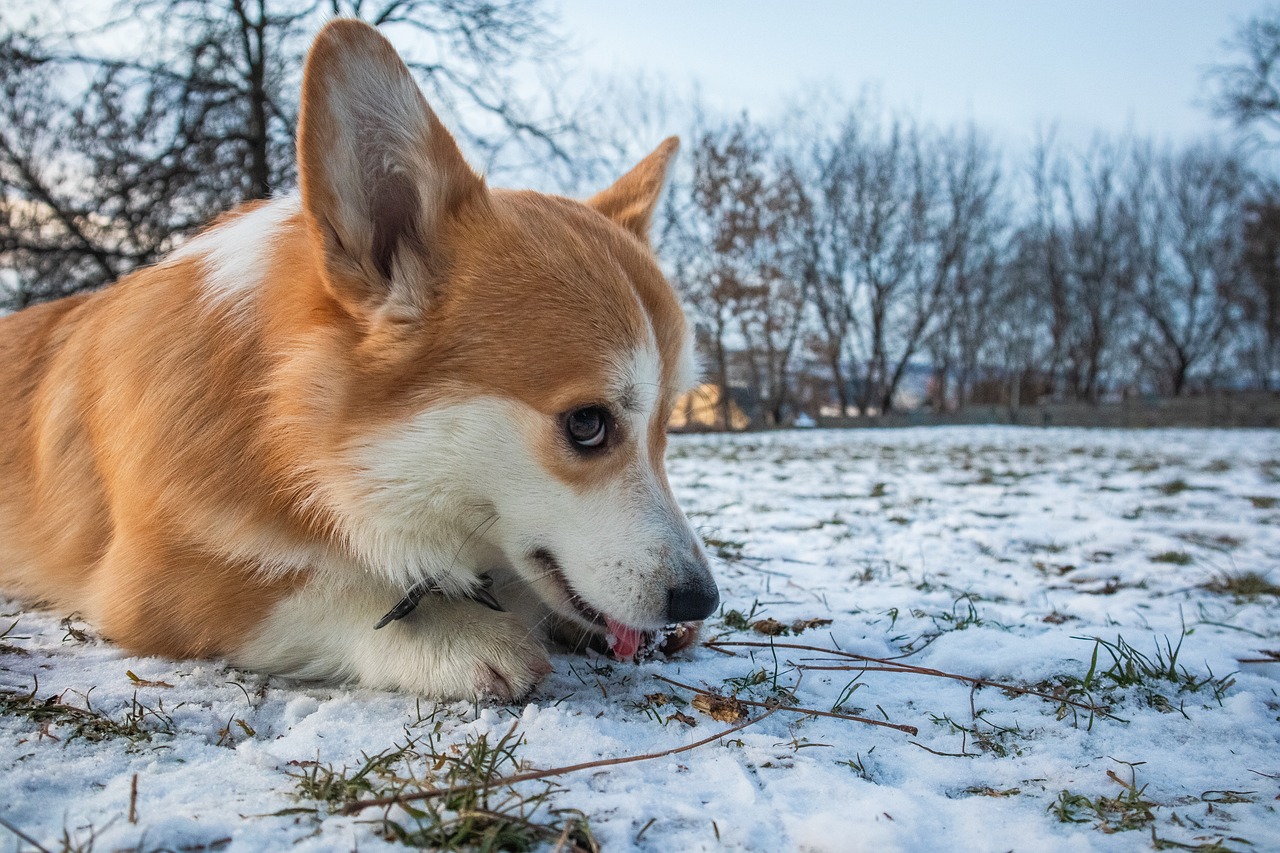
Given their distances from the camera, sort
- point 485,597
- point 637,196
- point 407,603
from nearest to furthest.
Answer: point 407,603 → point 485,597 → point 637,196

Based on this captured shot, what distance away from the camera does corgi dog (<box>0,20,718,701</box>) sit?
172 centimetres

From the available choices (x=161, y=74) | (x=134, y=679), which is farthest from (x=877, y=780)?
(x=161, y=74)

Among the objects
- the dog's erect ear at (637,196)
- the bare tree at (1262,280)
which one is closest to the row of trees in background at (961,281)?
the bare tree at (1262,280)

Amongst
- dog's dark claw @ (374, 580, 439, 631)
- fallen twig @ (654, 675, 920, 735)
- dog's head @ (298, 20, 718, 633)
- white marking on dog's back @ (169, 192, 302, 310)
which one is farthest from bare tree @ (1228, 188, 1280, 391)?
white marking on dog's back @ (169, 192, 302, 310)

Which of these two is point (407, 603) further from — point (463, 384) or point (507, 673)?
point (463, 384)

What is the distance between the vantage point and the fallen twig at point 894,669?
1.80 meters

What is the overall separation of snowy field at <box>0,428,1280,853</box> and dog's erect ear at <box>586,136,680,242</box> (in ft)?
4.64

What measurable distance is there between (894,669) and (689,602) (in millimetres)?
730

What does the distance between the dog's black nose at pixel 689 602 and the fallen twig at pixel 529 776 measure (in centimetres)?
Answer: 25

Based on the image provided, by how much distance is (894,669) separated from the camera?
80.7 inches

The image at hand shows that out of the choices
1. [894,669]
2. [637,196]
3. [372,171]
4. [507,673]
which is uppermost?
[637,196]

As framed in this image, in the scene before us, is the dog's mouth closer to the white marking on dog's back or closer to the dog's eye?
the dog's eye

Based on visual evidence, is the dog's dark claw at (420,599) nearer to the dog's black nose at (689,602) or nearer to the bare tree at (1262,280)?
the dog's black nose at (689,602)

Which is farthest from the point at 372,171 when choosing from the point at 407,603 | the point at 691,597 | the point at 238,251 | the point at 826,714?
the point at 826,714
